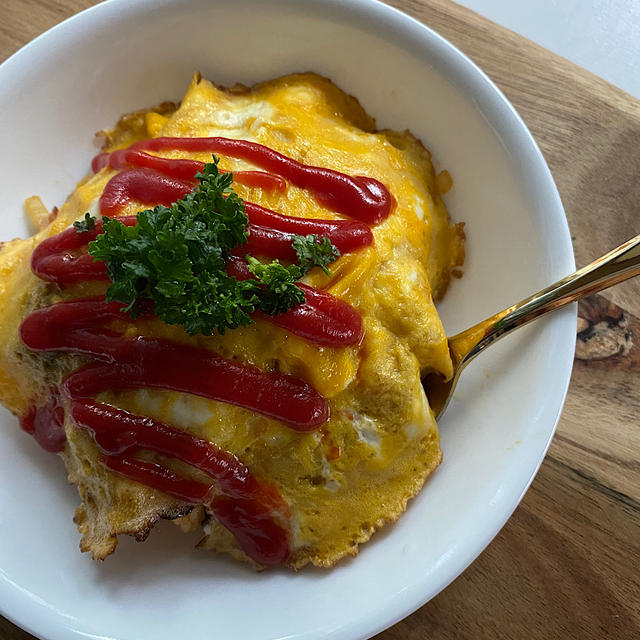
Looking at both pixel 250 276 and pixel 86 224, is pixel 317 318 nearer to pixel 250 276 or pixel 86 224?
pixel 250 276

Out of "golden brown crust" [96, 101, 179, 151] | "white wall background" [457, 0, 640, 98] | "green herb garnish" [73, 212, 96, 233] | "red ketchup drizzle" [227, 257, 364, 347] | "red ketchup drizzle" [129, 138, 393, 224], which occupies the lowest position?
"golden brown crust" [96, 101, 179, 151]

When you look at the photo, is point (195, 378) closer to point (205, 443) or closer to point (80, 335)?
point (205, 443)

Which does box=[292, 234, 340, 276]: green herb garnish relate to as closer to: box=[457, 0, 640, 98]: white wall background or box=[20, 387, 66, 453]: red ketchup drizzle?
box=[20, 387, 66, 453]: red ketchup drizzle

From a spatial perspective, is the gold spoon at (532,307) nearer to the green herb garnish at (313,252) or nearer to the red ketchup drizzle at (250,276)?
the red ketchup drizzle at (250,276)

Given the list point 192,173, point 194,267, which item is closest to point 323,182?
point 192,173

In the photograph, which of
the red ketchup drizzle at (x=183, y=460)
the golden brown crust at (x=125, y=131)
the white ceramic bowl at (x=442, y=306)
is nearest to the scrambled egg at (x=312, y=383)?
the red ketchup drizzle at (x=183, y=460)

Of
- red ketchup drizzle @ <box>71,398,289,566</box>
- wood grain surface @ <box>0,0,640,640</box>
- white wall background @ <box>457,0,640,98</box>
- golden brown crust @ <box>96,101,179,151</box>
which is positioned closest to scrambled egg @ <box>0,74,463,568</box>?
red ketchup drizzle @ <box>71,398,289,566</box>

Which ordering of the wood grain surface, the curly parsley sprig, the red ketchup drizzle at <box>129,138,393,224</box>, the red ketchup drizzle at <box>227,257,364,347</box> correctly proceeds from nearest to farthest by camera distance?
the curly parsley sprig → the red ketchup drizzle at <box>227,257,364,347</box> → the red ketchup drizzle at <box>129,138,393,224</box> → the wood grain surface
